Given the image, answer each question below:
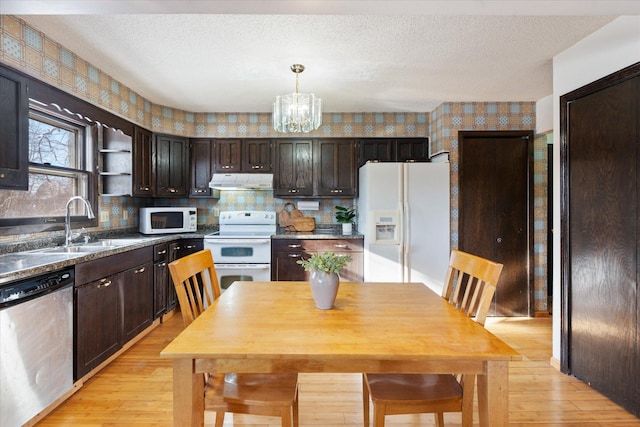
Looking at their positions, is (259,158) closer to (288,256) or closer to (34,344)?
(288,256)

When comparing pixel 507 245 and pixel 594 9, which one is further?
pixel 507 245

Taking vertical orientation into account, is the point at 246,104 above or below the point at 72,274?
above

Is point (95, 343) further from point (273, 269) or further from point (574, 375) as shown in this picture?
point (574, 375)

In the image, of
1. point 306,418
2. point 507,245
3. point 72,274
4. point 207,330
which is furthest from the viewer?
point 507,245

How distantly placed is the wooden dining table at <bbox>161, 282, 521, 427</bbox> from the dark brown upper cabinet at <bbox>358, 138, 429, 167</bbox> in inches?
120

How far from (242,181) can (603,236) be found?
3.36m

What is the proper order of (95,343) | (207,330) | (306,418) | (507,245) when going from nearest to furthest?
(207,330) < (306,418) < (95,343) < (507,245)

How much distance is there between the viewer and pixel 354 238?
378 centimetres

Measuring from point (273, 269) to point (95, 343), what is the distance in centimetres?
180

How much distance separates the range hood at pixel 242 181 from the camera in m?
3.97

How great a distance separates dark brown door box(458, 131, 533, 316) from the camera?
3.75 meters

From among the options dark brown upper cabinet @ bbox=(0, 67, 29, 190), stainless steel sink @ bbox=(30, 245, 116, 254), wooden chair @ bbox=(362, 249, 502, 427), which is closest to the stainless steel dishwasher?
stainless steel sink @ bbox=(30, 245, 116, 254)

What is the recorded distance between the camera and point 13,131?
78.9 inches

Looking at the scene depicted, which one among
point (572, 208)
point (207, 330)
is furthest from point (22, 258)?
point (572, 208)
